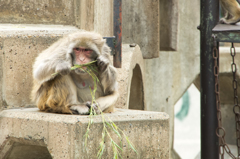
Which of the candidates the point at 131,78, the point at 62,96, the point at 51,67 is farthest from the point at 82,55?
the point at 131,78

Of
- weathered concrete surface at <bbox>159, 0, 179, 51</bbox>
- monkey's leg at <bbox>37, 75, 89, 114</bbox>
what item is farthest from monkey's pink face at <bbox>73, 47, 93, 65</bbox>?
weathered concrete surface at <bbox>159, 0, 179, 51</bbox>

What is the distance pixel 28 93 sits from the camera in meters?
4.04

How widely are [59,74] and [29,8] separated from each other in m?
1.47

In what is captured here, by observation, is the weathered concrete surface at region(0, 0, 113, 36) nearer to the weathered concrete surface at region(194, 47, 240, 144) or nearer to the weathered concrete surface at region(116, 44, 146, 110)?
the weathered concrete surface at region(116, 44, 146, 110)

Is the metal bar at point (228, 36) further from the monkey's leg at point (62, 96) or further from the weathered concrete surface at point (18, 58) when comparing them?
the weathered concrete surface at point (18, 58)

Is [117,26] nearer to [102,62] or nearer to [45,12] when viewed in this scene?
[45,12]

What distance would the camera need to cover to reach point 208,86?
13.7ft

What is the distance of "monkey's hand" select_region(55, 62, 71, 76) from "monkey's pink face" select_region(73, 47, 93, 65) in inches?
4.0

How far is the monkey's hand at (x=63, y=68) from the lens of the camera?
3127mm

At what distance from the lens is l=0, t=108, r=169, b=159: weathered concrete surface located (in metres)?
3.01

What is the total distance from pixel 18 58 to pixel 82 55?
3.51ft

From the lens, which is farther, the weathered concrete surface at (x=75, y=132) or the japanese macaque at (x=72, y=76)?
the japanese macaque at (x=72, y=76)

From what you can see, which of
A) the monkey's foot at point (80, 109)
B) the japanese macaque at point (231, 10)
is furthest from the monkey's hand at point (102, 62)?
the japanese macaque at point (231, 10)

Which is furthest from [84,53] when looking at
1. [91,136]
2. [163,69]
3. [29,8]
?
[163,69]
